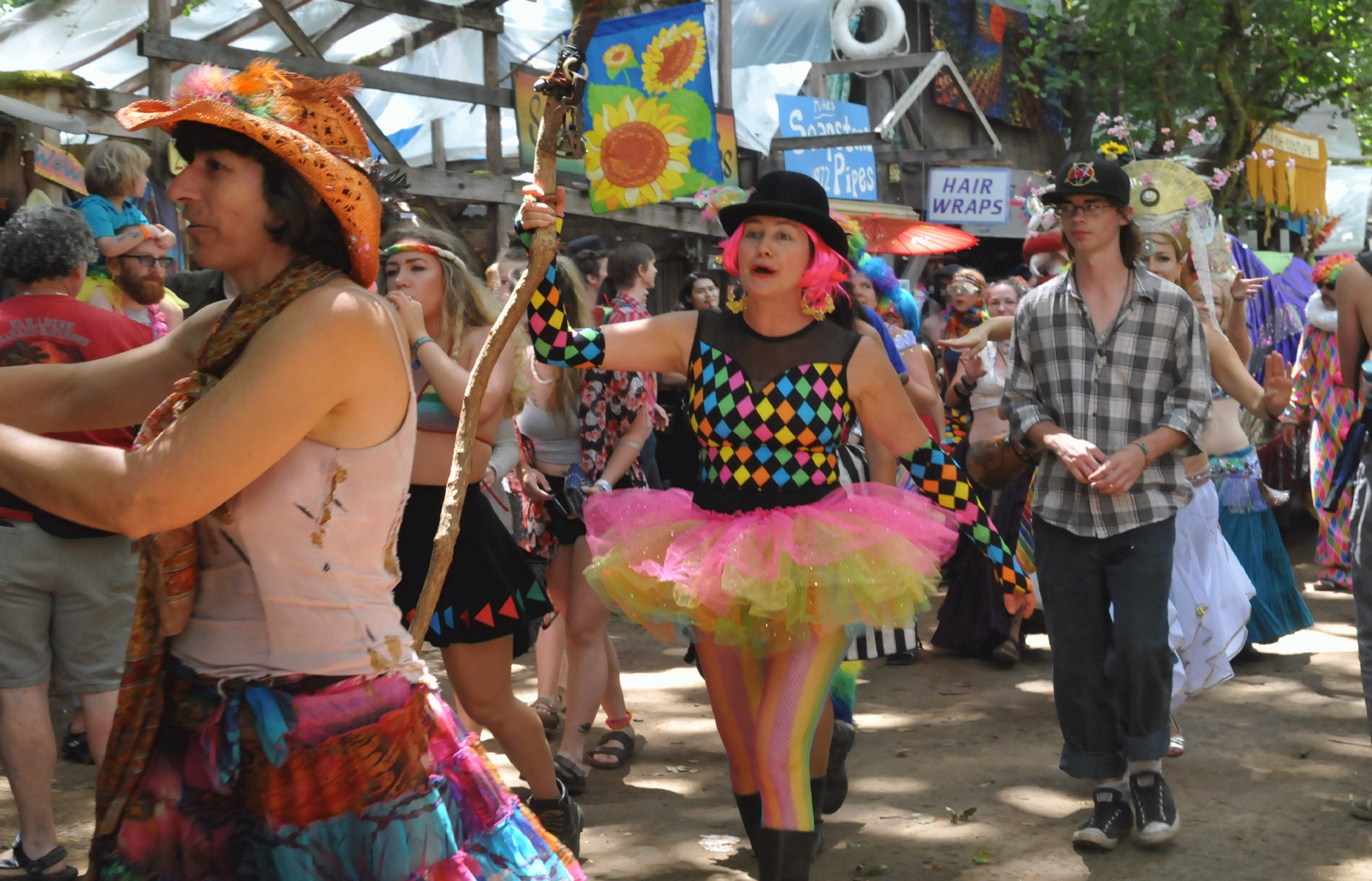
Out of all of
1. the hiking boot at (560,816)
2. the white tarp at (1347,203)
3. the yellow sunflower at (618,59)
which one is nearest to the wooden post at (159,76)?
the yellow sunflower at (618,59)

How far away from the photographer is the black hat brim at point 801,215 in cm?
407

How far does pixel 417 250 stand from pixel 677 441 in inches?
175

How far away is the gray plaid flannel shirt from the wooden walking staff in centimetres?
198

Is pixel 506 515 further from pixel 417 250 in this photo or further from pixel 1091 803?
pixel 1091 803

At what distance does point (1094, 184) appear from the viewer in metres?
4.62

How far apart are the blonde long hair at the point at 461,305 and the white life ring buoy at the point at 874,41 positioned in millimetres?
10400

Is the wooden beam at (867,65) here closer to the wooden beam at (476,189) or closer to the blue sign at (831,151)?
the blue sign at (831,151)

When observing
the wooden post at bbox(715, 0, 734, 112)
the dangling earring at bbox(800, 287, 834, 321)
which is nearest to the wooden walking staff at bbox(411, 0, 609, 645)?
the dangling earring at bbox(800, 287, 834, 321)

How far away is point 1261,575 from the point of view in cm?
720

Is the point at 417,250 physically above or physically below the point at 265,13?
below

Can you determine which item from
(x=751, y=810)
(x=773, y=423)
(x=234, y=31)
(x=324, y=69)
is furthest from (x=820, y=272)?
(x=234, y=31)

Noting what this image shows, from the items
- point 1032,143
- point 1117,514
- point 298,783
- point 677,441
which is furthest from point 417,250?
point 1032,143

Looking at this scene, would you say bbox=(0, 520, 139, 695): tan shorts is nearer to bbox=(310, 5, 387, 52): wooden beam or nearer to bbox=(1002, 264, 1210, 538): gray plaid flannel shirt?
bbox=(1002, 264, 1210, 538): gray plaid flannel shirt

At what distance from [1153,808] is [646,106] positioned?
21.4 ft
